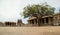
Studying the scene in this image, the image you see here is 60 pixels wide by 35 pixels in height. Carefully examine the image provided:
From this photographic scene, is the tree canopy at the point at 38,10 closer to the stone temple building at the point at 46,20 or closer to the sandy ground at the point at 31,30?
the stone temple building at the point at 46,20

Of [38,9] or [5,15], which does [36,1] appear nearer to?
[38,9]

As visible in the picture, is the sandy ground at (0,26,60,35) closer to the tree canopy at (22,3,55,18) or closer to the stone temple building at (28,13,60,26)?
the stone temple building at (28,13,60,26)

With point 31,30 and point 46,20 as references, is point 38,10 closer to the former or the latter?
point 46,20

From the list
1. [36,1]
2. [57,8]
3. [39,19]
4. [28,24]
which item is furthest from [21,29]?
[57,8]

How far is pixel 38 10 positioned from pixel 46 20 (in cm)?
18

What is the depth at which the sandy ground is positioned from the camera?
1.86 metres

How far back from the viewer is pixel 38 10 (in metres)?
1.90

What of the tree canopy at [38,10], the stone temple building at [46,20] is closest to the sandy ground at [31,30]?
the stone temple building at [46,20]

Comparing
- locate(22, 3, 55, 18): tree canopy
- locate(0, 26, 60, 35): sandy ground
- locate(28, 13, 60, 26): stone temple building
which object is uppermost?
locate(22, 3, 55, 18): tree canopy

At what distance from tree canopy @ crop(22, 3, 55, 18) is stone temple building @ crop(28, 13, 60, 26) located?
0.06 m

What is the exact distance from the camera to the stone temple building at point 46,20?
184 cm

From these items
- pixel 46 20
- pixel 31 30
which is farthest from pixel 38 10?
pixel 31 30

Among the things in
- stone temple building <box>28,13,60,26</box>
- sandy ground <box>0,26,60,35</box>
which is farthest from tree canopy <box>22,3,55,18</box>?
sandy ground <box>0,26,60,35</box>

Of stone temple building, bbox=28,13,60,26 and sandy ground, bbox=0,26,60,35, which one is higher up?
stone temple building, bbox=28,13,60,26
